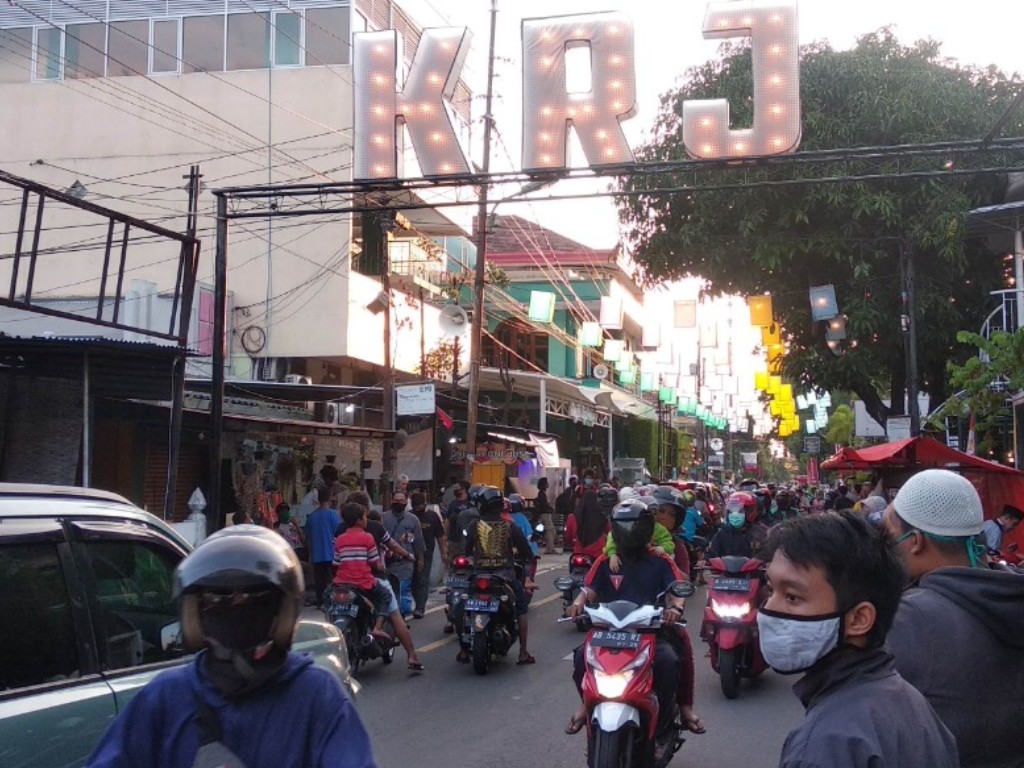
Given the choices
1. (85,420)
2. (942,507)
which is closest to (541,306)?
(85,420)


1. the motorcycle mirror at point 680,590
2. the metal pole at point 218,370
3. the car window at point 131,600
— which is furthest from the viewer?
the metal pole at point 218,370

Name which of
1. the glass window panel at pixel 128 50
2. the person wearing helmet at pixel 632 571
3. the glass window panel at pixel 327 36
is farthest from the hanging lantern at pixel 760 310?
the glass window panel at pixel 128 50

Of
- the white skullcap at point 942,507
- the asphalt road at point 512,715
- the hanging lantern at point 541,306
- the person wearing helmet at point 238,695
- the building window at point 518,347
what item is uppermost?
the building window at point 518,347

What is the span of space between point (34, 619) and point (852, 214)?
71.0ft

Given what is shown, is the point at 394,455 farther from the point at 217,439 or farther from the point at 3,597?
the point at 3,597

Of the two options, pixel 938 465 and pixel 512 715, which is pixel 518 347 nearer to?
pixel 938 465

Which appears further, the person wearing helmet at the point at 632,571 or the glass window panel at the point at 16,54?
the glass window panel at the point at 16,54

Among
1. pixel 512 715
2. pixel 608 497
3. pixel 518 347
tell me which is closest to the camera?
pixel 512 715

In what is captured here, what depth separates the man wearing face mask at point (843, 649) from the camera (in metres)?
2.12

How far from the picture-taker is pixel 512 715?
9055 mm

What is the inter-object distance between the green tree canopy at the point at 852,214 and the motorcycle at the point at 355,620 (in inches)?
518

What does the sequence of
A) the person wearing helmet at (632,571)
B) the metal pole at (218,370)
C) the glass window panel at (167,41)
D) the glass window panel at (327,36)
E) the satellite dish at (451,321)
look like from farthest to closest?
the glass window panel at (167,41) → the glass window panel at (327,36) → the satellite dish at (451,321) → the metal pole at (218,370) → the person wearing helmet at (632,571)

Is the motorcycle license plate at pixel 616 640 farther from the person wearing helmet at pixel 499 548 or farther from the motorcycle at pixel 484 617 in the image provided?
the person wearing helmet at pixel 499 548

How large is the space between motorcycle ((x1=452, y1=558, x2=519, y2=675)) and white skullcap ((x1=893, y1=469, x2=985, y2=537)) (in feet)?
25.2
